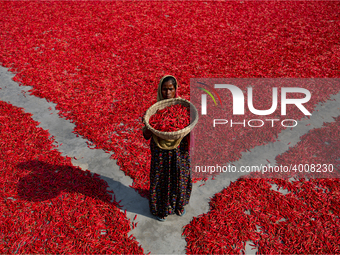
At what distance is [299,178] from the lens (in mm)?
5789

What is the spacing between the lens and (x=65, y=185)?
5.41 meters

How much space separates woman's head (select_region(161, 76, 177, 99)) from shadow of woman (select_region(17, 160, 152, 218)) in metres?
2.38

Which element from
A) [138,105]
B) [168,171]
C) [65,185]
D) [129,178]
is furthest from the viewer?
[138,105]

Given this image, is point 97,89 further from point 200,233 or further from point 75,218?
point 200,233

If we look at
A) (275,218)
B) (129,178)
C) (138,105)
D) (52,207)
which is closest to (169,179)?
(129,178)

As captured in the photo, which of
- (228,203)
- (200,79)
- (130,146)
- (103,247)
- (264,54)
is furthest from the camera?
(264,54)

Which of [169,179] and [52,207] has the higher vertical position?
[169,179]

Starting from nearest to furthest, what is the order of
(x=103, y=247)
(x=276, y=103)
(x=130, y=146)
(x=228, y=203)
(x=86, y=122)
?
(x=103, y=247)
(x=228, y=203)
(x=130, y=146)
(x=86, y=122)
(x=276, y=103)

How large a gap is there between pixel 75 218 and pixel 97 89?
4.82m

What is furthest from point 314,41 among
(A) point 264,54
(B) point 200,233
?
Answer: (B) point 200,233

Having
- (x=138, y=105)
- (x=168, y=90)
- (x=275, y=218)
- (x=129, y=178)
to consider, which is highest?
(x=168, y=90)

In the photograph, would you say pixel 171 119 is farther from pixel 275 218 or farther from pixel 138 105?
pixel 138 105

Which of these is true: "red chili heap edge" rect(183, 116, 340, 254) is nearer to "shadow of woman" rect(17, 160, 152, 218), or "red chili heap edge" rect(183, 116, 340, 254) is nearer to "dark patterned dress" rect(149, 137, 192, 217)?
"dark patterned dress" rect(149, 137, 192, 217)

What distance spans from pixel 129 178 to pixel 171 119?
8.00ft
